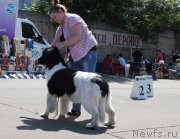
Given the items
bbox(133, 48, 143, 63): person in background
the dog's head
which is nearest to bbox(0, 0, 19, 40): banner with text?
bbox(133, 48, 143, 63): person in background

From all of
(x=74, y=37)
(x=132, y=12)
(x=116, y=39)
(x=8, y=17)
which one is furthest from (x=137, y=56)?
(x=74, y=37)

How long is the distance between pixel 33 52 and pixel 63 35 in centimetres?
1063

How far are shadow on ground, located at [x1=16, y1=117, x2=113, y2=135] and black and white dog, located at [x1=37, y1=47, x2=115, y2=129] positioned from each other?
15cm

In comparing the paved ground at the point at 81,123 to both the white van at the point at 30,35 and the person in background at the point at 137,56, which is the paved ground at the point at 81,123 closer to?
the white van at the point at 30,35

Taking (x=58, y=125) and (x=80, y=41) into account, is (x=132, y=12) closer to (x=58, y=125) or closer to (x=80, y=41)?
(x=80, y=41)

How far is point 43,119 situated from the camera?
7.50 metres

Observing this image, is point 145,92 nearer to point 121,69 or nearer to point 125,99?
point 125,99

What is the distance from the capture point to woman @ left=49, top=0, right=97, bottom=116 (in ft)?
25.0

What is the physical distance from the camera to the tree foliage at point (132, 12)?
934 inches

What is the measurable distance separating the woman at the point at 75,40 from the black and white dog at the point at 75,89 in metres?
0.35

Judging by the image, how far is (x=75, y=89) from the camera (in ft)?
23.2

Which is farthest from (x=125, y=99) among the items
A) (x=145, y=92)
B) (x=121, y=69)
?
(x=121, y=69)

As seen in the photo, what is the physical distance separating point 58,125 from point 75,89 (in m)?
0.64

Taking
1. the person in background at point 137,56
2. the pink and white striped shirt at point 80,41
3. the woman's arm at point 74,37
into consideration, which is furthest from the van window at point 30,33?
the woman's arm at point 74,37
